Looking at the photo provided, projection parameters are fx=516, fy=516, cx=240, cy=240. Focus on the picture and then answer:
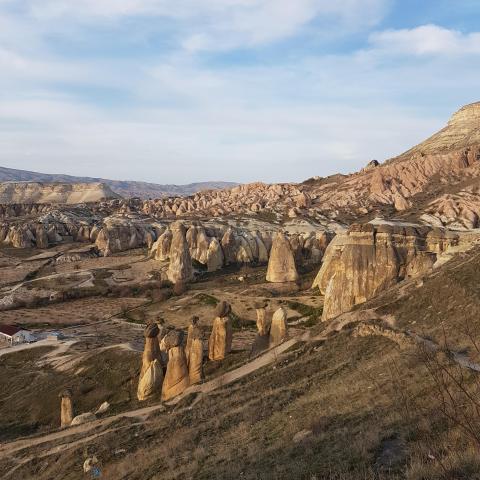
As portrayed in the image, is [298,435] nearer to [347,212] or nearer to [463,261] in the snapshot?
[463,261]

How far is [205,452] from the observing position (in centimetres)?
1502

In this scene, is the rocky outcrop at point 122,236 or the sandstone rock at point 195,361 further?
the rocky outcrop at point 122,236

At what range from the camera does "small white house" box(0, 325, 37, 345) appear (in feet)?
179

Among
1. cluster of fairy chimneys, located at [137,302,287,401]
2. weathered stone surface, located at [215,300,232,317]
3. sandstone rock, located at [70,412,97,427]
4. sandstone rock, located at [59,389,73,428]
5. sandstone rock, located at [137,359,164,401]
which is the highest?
weathered stone surface, located at [215,300,232,317]

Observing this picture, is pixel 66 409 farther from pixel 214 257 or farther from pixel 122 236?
pixel 122 236

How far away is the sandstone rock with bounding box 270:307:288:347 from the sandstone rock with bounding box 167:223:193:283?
4658 cm

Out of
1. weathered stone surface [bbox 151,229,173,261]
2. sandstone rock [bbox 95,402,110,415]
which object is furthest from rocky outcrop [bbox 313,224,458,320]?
weathered stone surface [bbox 151,229,173,261]

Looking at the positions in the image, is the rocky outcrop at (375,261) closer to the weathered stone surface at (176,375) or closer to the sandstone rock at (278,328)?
the sandstone rock at (278,328)

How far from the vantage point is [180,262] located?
83.3m

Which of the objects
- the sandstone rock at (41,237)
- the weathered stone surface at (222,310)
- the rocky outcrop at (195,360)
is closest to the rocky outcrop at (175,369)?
the rocky outcrop at (195,360)

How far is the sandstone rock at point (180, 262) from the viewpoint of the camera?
82375 millimetres

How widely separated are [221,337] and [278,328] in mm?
4031

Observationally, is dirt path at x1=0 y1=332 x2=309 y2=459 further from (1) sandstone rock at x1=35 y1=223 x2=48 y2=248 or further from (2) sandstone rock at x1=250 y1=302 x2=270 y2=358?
(1) sandstone rock at x1=35 y1=223 x2=48 y2=248

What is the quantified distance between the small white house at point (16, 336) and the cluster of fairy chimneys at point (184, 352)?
975 inches
